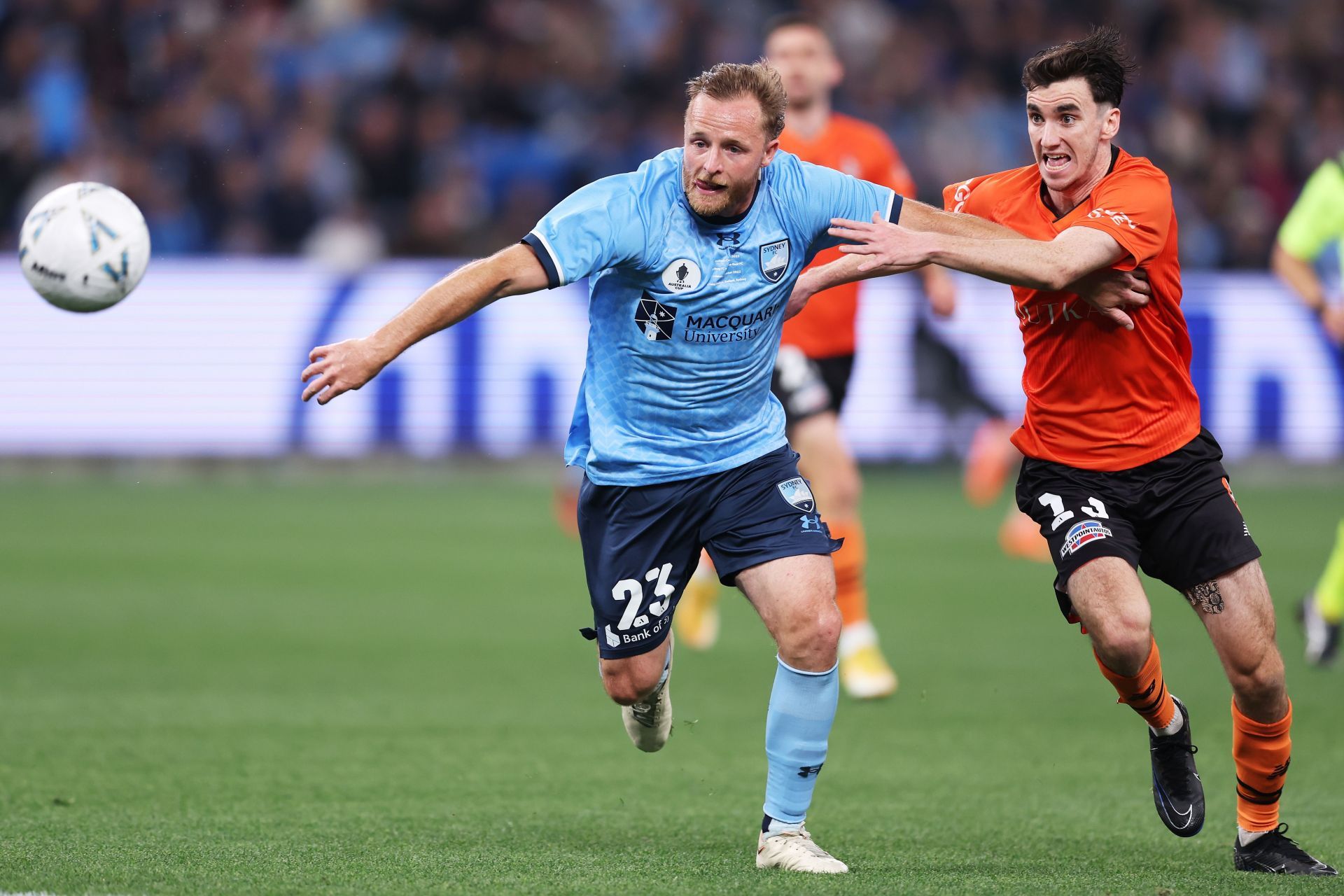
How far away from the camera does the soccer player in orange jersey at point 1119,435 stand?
507 cm

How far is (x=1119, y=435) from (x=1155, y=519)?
0.28 metres

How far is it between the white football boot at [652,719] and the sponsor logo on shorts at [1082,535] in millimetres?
1334

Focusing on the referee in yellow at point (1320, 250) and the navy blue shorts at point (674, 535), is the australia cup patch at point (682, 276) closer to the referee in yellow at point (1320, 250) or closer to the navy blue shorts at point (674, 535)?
the navy blue shorts at point (674, 535)

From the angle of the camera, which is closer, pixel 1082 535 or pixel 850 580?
pixel 1082 535

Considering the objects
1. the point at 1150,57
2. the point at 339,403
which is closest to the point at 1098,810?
the point at 339,403

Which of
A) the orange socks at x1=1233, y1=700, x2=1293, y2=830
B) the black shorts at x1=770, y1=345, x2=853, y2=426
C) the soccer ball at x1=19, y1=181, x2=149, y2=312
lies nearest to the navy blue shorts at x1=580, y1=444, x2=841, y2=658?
the orange socks at x1=1233, y1=700, x2=1293, y2=830

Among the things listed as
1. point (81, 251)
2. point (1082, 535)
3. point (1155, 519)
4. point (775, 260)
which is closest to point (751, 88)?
point (775, 260)

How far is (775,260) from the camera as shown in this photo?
5.31 m

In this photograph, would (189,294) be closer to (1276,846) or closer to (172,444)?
(172,444)

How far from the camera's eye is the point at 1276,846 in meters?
5.12

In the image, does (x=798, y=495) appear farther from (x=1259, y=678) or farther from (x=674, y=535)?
(x=1259, y=678)

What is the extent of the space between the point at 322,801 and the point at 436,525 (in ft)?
25.1

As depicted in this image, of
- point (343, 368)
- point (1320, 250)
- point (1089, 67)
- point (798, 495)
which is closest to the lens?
point (343, 368)

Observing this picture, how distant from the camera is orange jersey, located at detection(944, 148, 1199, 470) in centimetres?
531
